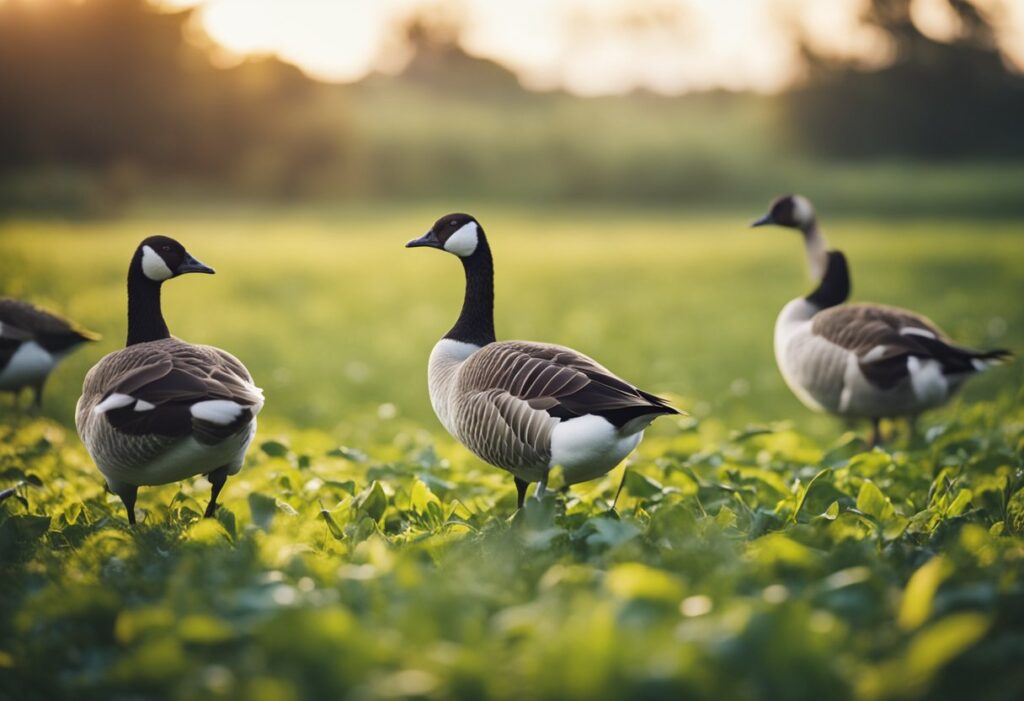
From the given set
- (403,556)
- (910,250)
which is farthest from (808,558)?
(910,250)

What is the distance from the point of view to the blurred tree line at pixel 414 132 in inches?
1542

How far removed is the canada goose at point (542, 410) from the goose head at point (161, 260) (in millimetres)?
1896

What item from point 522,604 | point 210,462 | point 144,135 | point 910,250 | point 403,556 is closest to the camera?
point 522,604

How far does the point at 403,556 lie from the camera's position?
4.48 meters

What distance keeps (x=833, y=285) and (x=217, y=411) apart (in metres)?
6.78

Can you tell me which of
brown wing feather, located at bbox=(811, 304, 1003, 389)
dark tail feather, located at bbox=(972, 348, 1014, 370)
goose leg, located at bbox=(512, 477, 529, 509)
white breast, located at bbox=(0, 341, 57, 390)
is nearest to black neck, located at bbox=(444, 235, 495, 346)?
goose leg, located at bbox=(512, 477, 529, 509)

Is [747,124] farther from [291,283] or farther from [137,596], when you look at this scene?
[137,596]

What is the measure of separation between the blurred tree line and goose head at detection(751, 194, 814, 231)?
30705 millimetres

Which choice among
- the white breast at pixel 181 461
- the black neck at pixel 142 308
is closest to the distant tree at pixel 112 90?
the black neck at pixel 142 308

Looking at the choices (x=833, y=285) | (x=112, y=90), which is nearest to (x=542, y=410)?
(x=833, y=285)

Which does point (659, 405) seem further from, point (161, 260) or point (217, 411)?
point (161, 260)

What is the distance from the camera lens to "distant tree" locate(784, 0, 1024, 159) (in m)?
43.5

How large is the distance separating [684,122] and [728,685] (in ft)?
171

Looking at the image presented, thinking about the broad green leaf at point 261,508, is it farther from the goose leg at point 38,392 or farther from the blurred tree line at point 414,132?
the blurred tree line at point 414,132
